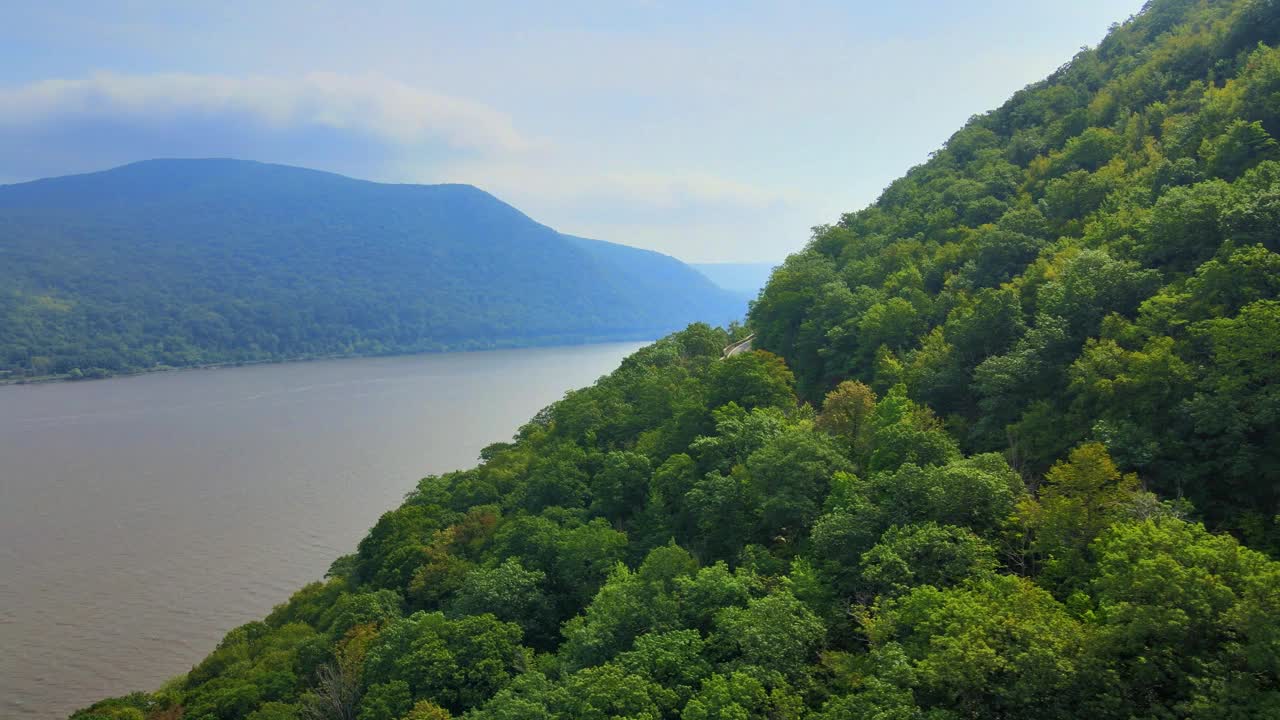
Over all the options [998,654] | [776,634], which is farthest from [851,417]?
[998,654]

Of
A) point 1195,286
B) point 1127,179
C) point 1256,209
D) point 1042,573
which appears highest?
point 1127,179

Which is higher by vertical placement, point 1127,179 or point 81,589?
point 1127,179

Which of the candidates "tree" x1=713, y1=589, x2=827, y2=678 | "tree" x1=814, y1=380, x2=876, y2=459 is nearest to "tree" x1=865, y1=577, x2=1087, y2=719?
"tree" x1=713, y1=589, x2=827, y2=678

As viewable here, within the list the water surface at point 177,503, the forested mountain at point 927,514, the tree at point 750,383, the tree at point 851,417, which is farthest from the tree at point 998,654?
the water surface at point 177,503

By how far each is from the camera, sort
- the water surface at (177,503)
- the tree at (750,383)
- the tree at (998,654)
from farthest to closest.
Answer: the water surface at (177,503) < the tree at (750,383) < the tree at (998,654)

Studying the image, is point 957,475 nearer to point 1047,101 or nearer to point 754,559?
→ point 754,559

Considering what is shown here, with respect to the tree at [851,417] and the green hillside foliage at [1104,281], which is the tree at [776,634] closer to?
the green hillside foliage at [1104,281]

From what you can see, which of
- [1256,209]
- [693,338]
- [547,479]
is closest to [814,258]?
[693,338]
